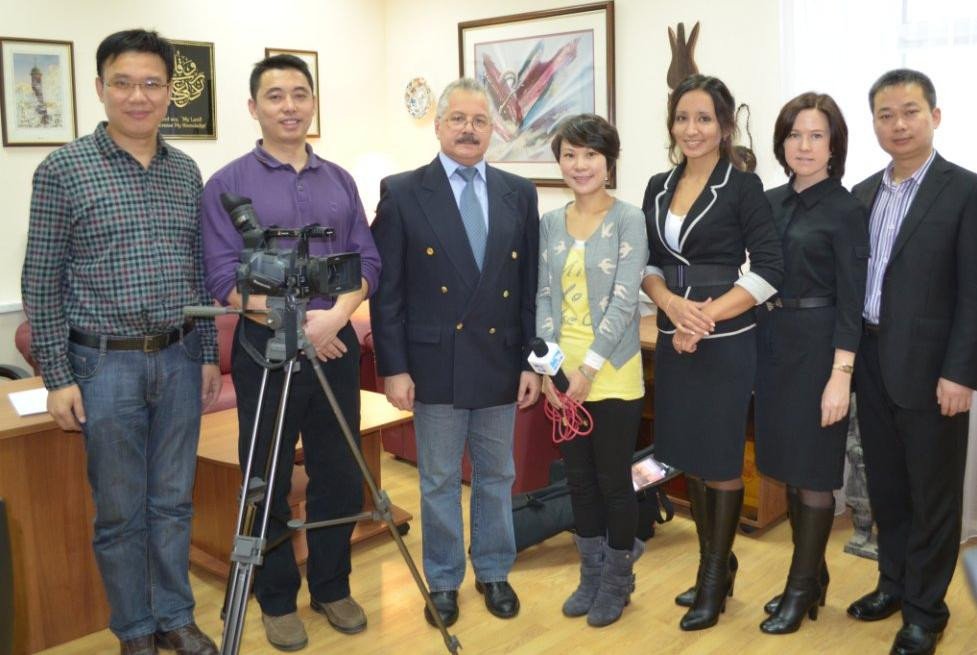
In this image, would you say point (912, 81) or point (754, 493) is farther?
point (754, 493)

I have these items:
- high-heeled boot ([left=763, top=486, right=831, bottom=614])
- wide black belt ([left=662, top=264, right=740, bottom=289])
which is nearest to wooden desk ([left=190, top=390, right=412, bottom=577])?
wide black belt ([left=662, top=264, right=740, bottom=289])

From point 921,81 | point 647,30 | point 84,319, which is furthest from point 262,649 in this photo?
point 647,30

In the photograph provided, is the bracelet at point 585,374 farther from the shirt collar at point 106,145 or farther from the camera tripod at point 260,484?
the shirt collar at point 106,145

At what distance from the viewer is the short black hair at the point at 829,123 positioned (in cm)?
240

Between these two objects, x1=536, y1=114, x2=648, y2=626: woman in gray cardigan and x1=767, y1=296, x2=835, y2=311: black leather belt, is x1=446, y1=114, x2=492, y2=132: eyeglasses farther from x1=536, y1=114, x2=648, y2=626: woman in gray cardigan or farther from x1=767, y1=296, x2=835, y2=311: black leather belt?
x1=767, y1=296, x2=835, y2=311: black leather belt

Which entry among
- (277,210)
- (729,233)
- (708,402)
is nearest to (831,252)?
(729,233)

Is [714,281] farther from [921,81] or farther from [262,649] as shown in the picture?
[262,649]

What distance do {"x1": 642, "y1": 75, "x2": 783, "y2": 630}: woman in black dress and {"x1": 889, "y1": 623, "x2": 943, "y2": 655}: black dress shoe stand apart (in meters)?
0.48

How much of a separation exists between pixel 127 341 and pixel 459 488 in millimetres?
999

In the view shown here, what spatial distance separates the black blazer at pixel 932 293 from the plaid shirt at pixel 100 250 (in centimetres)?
183

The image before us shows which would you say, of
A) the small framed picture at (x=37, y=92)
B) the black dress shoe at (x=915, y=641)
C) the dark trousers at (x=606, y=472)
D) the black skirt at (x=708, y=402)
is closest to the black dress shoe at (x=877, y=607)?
→ the black dress shoe at (x=915, y=641)

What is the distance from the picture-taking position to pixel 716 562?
262 cm

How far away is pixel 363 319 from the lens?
4.81 metres

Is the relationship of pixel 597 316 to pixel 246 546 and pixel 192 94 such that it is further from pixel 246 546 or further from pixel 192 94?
pixel 192 94
